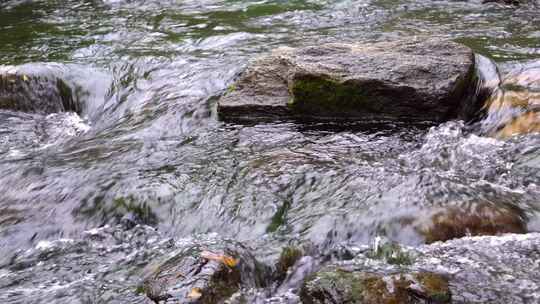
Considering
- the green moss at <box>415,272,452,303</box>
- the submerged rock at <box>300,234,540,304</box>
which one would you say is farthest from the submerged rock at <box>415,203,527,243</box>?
the green moss at <box>415,272,452,303</box>

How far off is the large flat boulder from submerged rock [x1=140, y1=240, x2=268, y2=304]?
88.8 inches

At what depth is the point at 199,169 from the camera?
4949mm

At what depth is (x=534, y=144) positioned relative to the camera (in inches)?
184

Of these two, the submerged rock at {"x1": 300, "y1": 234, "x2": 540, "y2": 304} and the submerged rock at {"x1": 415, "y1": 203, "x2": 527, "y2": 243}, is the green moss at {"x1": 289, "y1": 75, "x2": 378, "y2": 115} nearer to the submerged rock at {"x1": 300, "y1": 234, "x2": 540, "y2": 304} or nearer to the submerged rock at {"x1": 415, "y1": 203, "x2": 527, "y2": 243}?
the submerged rock at {"x1": 415, "y1": 203, "x2": 527, "y2": 243}

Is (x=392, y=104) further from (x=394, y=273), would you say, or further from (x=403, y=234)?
(x=394, y=273)

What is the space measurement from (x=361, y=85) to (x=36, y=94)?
417 cm

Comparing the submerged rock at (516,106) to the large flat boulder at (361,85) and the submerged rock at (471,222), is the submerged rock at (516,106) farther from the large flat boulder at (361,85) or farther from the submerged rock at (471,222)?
the submerged rock at (471,222)

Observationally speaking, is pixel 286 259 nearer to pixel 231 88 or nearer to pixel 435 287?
pixel 435 287

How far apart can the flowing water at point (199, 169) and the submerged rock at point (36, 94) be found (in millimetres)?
124

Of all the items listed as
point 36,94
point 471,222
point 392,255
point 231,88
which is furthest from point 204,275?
point 36,94

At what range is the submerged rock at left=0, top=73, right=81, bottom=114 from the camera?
7.28m

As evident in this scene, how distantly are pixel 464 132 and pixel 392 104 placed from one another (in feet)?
2.23

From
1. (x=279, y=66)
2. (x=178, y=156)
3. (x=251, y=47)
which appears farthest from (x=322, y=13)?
(x=178, y=156)

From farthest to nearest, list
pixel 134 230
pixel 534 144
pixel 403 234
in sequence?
pixel 534 144 → pixel 134 230 → pixel 403 234
